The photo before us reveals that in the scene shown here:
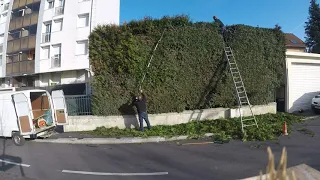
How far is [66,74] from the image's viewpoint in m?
29.1

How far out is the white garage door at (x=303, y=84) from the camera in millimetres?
14788

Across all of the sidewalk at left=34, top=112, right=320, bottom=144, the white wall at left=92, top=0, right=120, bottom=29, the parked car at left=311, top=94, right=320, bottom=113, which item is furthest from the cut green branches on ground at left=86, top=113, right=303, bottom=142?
the white wall at left=92, top=0, right=120, bottom=29

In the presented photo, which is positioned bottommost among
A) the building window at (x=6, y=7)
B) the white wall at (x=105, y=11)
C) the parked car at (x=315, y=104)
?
the parked car at (x=315, y=104)

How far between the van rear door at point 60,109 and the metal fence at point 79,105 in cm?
134

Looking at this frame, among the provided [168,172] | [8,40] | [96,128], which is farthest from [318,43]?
[8,40]

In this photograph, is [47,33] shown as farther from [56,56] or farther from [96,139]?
[96,139]

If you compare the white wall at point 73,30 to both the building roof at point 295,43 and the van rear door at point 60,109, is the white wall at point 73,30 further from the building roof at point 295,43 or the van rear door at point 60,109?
the building roof at point 295,43

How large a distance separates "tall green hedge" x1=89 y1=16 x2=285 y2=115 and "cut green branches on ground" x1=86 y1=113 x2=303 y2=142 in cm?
99

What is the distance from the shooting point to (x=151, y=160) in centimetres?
705

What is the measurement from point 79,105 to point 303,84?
12.5 meters

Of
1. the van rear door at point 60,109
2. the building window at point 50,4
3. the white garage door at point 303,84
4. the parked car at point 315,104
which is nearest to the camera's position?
the van rear door at point 60,109

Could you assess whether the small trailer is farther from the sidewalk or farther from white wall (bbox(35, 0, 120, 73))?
white wall (bbox(35, 0, 120, 73))

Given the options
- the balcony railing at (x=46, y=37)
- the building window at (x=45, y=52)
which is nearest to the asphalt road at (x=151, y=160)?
the building window at (x=45, y=52)

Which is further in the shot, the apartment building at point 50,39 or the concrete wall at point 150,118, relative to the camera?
the apartment building at point 50,39
